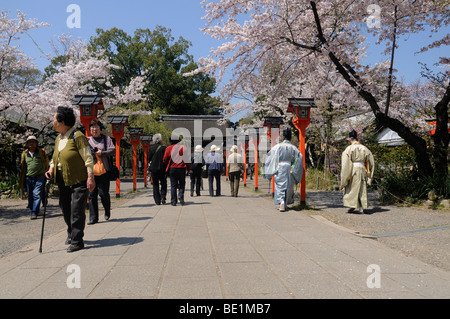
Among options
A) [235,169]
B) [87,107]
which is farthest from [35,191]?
[235,169]

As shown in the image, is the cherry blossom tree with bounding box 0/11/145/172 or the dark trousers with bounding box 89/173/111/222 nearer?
the dark trousers with bounding box 89/173/111/222

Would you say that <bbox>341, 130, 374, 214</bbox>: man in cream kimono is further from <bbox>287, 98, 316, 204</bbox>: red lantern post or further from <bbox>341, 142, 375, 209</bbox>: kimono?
<bbox>287, 98, 316, 204</bbox>: red lantern post

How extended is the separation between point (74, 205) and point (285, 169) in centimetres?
481

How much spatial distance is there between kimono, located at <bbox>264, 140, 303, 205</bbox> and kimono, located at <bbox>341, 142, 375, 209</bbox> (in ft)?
3.34

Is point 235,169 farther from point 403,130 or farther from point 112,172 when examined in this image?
point 112,172

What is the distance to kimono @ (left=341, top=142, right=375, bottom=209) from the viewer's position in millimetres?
7289

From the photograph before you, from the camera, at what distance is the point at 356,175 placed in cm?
743

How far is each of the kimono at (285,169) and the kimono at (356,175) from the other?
1017 mm

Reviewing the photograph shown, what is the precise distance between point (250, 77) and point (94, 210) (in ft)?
19.9

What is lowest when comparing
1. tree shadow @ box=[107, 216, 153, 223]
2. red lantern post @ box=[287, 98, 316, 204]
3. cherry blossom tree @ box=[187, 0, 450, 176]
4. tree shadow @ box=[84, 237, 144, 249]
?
tree shadow @ box=[107, 216, 153, 223]

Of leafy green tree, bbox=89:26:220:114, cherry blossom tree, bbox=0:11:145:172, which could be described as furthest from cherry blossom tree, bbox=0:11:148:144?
leafy green tree, bbox=89:26:220:114

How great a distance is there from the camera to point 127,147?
2708 cm

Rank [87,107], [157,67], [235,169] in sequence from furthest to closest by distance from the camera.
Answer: [157,67], [235,169], [87,107]
